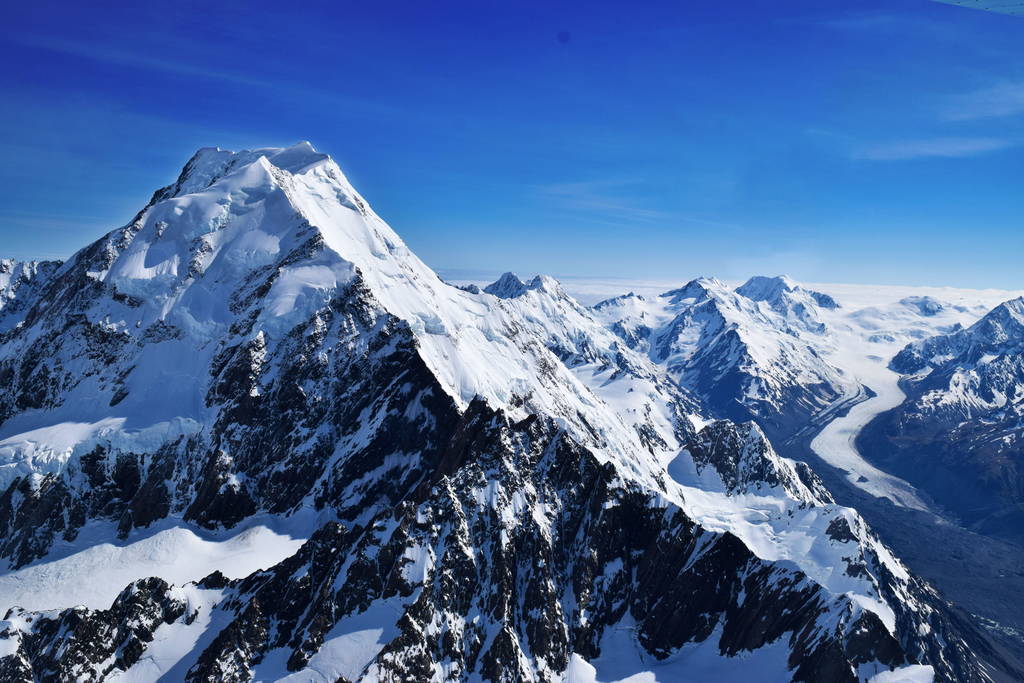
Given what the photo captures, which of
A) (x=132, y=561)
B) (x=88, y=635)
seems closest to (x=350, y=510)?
(x=132, y=561)

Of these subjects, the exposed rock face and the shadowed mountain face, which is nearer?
the exposed rock face

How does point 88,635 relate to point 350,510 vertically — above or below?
below

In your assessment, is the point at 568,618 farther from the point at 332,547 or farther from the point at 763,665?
the point at 332,547

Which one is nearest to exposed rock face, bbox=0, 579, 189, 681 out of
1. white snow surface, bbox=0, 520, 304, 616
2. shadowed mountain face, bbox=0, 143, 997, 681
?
shadowed mountain face, bbox=0, 143, 997, 681

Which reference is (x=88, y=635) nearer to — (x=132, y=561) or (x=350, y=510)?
(x=132, y=561)

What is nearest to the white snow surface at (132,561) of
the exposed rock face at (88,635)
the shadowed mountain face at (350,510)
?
the shadowed mountain face at (350,510)

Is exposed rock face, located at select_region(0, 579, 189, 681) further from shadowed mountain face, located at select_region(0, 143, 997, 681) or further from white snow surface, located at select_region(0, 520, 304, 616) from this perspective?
white snow surface, located at select_region(0, 520, 304, 616)

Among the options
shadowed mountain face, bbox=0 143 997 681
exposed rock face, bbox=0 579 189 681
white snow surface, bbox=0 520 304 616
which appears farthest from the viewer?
white snow surface, bbox=0 520 304 616

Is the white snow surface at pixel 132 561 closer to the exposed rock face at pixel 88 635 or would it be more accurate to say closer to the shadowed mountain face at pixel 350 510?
the shadowed mountain face at pixel 350 510
